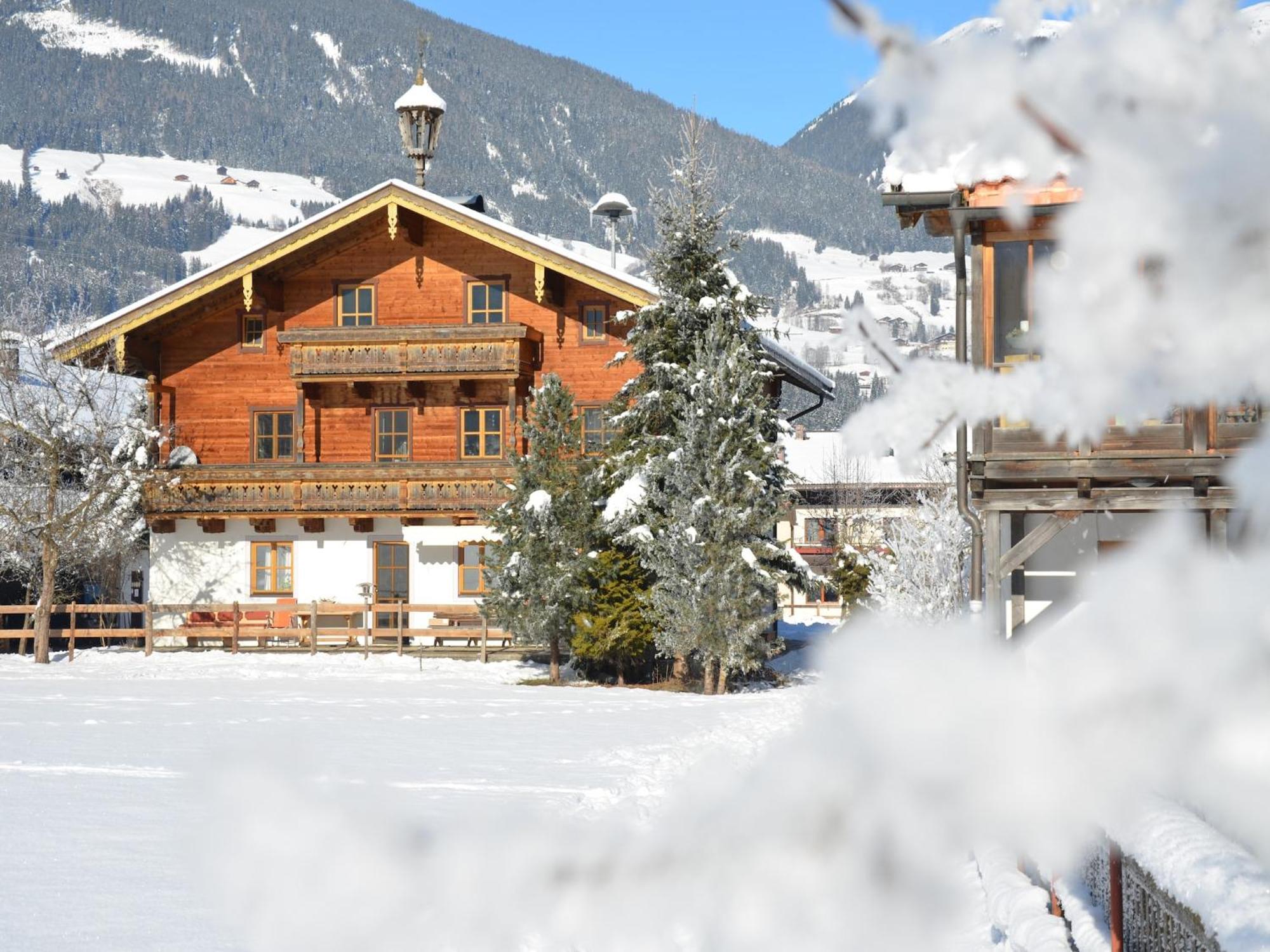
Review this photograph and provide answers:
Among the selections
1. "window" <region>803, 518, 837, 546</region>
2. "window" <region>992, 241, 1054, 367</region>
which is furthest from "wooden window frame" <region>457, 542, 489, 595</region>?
"window" <region>803, 518, 837, 546</region>

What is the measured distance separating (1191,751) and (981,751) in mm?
95

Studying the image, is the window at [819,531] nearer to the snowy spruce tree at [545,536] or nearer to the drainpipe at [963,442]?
the snowy spruce tree at [545,536]

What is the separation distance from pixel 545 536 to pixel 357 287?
1094cm

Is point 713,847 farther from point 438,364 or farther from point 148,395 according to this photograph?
point 148,395

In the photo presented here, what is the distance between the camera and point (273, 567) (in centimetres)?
3203

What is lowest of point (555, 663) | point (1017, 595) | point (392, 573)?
point (555, 663)

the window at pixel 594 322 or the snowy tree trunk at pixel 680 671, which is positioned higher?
the window at pixel 594 322

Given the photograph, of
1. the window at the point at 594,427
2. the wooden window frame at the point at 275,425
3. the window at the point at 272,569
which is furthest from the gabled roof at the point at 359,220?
the window at the point at 272,569

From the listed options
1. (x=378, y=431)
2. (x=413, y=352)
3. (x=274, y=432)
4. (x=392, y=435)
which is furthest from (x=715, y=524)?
(x=274, y=432)

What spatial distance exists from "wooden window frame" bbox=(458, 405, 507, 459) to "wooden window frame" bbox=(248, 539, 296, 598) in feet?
14.8

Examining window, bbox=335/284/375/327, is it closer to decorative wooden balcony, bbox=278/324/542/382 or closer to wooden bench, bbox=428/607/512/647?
decorative wooden balcony, bbox=278/324/542/382

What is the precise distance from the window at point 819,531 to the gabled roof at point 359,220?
23.0m

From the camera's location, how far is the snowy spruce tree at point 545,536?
23.6 m

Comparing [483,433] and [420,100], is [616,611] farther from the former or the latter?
[420,100]
